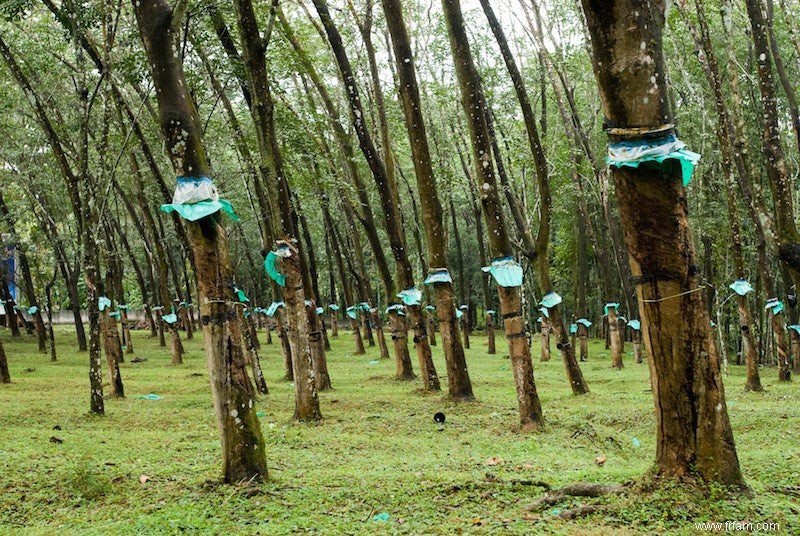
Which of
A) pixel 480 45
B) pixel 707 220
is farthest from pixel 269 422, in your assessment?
pixel 707 220

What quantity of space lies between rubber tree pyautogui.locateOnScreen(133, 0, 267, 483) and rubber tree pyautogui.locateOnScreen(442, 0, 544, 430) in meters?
4.04

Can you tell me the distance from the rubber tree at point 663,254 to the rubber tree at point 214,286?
129 inches

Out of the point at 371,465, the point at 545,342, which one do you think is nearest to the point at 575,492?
the point at 371,465

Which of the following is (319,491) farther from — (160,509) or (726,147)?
(726,147)

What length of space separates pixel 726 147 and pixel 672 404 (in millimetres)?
8318

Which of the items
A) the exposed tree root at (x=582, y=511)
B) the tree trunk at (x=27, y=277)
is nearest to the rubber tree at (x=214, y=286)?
the exposed tree root at (x=582, y=511)

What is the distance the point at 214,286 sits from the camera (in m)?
5.89

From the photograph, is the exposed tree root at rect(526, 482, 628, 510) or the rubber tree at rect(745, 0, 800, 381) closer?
the exposed tree root at rect(526, 482, 628, 510)

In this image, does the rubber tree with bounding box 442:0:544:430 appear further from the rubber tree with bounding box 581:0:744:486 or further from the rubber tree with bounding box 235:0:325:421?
the rubber tree with bounding box 581:0:744:486

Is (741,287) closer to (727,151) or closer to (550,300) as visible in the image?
(727,151)

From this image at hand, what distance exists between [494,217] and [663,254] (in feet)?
15.3

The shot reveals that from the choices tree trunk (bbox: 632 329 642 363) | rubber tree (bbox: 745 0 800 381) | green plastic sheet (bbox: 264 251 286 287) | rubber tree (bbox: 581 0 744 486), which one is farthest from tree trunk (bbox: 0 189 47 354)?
rubber tree (bbox: 581 0 744 486)

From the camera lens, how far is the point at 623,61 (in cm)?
468

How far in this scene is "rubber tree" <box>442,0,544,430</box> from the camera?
29.6ft
